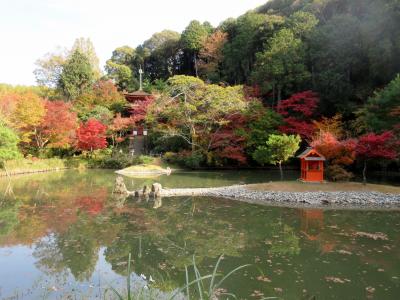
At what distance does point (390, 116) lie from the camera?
1814cm

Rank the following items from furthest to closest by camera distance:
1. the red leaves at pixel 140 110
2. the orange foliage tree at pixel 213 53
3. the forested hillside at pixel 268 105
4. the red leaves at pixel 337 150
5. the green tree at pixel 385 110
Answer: the orange foliage tree at pixel 213 53 → the red leaves at pixel 140 110 → the forested hillside at pixel 268 105 → the green tree at pixel 385 110 → the red leaves at pixel 337 150

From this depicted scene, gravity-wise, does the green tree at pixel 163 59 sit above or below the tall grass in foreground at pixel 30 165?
above

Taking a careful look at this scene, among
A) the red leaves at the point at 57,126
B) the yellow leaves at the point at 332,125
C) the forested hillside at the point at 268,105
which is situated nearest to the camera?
the yellow leaves at the point at 332,125

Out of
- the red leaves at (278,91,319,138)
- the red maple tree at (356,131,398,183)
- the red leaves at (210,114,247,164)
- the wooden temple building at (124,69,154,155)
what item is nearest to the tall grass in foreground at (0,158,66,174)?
the wooden temple building at (124,69,154,155)

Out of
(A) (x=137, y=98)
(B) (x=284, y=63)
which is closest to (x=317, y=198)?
(B) (x=284, y=63)

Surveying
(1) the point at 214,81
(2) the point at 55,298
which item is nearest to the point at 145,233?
(2) the point at 55,298

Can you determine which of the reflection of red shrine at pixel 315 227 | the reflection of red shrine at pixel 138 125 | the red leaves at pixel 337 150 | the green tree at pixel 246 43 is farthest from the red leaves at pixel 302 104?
the reflection of red shrine at pixel 315 227

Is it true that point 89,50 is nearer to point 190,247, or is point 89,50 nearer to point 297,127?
point 297,127

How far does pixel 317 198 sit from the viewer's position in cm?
1332

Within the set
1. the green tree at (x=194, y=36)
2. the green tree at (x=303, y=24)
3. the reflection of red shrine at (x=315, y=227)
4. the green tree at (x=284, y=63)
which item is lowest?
the reflection of red shrine at (x=315, y=227)

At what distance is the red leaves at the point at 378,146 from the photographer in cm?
1552

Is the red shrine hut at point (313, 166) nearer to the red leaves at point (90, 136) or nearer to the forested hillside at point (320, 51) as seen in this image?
the forested hillside at point (320, 51)

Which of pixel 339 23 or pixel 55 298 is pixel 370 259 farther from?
pixel 339 23

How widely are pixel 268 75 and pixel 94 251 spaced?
72.1 feet
